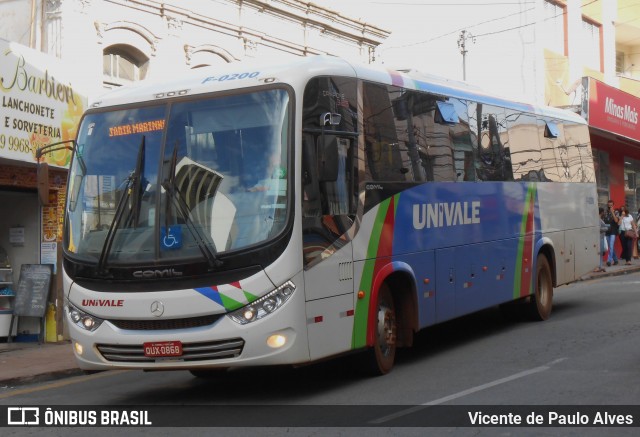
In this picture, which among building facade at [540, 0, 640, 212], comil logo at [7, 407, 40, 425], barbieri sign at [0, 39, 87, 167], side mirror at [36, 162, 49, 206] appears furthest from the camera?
building facade at [540, 0, 640, 212]

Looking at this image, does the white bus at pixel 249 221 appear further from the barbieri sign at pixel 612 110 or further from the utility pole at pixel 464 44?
the utility pole at pixel 464 44

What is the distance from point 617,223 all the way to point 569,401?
21.5 metres

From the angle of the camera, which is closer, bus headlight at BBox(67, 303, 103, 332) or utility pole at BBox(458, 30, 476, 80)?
bus headlight at BBox(67, 303, 103, 332)

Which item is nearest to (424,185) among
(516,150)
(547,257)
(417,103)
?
(417,103)

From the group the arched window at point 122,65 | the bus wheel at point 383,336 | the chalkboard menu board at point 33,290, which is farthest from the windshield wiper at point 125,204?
the arched window at point 122,65

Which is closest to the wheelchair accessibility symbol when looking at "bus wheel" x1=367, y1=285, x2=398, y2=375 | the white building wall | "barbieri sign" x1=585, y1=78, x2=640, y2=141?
"bus wheel" x1=367, y1=285, x2=398, y2=375

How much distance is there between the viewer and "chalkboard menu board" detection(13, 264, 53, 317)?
14.2m

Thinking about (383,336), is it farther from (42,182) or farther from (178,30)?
(178,30)

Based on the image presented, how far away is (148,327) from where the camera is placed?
8.34m

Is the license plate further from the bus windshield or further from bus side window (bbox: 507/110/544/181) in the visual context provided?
bus side window (bbox: 507/110/544/181)

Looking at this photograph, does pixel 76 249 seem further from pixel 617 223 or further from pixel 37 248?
pixel 617 223

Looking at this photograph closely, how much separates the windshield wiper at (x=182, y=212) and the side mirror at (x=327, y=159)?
1213 mm

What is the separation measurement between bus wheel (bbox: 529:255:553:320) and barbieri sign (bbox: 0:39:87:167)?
24.1 ft

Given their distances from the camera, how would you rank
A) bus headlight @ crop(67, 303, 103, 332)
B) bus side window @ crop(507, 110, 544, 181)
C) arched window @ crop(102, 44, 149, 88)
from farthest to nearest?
arched window @ crop(102, 44, 149, 88) → bus side window @ crop(507, 110, 544, 181) → bus headlight @ crop(67, 303, 103, 332)
